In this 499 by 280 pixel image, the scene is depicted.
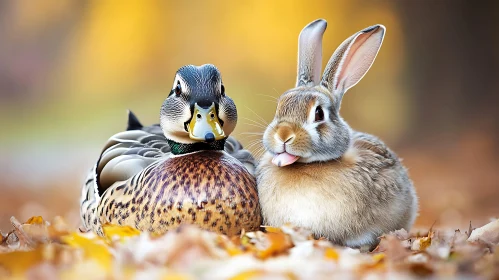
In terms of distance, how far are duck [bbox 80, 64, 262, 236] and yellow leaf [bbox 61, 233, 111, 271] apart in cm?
31

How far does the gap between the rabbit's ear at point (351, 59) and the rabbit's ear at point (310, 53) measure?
0.12 m

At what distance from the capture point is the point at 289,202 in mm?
→ 2244

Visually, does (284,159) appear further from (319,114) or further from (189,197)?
(189,197)

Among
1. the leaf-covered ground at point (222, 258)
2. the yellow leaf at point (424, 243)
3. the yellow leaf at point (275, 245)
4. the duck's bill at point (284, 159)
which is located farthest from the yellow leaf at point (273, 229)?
the yellow leaf at point (424, 243)

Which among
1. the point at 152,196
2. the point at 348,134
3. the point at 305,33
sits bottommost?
the point at 152,196

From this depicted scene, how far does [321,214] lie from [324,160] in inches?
7.9

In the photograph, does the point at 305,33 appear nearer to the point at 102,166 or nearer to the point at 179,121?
the point at 179,121

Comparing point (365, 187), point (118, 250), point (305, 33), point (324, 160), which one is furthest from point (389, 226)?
point (118, 250)

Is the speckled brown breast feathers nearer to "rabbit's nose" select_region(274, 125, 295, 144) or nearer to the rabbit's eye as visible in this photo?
"rabbit's nose" select_region(274, 125, 295, 144)

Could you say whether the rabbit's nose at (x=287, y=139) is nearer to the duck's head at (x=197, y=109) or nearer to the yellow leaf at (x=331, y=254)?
the duck's head at (x=197, y=109)

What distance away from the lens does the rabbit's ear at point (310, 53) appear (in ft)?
8.44

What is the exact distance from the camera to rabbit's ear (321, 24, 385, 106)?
2.44 meters

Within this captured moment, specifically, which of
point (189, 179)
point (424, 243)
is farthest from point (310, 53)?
point (424, 243)

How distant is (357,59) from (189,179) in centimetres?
84
